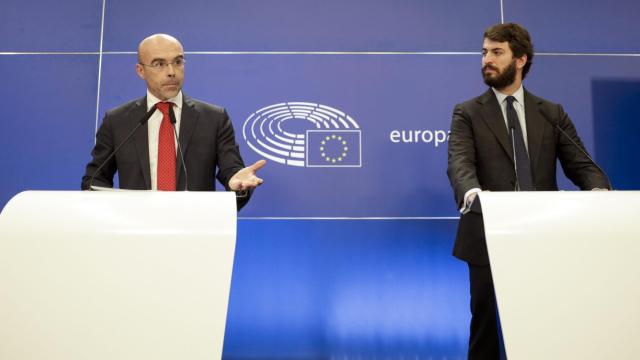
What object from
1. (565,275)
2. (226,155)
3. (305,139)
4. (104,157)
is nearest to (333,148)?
(305,139)

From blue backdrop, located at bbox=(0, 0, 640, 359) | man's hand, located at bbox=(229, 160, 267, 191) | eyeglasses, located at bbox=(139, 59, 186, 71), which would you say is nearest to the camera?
man's hand, located at bbox=(229, 160, 267, 191)

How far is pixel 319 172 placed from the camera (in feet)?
11.8

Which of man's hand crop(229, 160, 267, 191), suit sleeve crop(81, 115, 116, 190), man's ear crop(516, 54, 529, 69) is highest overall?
man's ear crop(516, 54, 529, 69)

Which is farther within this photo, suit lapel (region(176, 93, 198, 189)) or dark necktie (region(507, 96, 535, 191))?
suit lapel (region(176, 93, 198, 189))

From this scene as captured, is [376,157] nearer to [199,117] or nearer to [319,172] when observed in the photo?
[319,172]

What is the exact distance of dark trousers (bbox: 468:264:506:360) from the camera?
2537 mm

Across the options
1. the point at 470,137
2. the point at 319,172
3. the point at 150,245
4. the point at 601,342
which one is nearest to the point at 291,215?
the point at 319,172

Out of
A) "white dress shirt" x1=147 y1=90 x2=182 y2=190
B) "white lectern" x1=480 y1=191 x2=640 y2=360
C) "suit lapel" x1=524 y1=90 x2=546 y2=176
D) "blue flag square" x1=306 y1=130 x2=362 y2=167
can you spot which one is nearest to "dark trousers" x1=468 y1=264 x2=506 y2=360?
"suit lapel" x1=524 y1=90 x2=546 y2=176

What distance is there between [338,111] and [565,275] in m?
2.15

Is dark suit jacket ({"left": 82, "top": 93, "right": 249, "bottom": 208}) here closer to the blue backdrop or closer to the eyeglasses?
the eyeglasses

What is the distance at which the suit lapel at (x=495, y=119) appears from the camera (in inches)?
106

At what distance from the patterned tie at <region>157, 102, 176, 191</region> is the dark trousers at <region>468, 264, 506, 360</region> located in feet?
4.14

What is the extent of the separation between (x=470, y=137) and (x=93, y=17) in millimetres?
2289

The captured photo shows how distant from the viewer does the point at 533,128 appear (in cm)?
273
